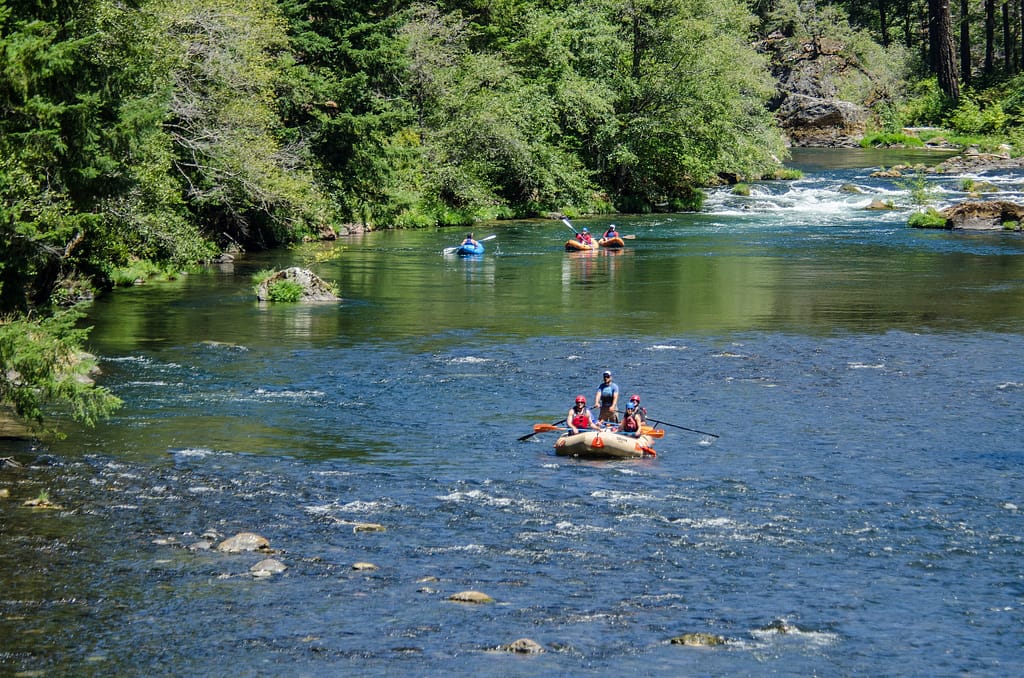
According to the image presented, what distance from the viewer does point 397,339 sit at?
1508 inches

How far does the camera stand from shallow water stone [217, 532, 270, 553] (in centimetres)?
1956

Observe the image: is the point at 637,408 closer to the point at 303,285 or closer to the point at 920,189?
the point at 303,285

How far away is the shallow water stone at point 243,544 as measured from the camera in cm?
1956

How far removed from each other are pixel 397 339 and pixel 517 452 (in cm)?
1311

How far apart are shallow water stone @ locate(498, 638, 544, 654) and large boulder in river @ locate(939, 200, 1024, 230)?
195ft

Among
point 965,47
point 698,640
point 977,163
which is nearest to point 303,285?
point 698,640

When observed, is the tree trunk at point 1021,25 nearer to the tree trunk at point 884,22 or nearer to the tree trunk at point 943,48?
the tree trunk at point 943,48

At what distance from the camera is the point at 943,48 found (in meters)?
115

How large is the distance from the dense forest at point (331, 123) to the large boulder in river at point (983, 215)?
692 inches

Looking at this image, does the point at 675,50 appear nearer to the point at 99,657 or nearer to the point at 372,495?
the point at 372,495

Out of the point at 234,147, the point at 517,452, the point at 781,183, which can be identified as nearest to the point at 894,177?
the point at 781,183

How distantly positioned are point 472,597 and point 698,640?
10.9 ft

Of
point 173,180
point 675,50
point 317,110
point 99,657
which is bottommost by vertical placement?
point 99,657

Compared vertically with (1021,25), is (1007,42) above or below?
below
